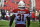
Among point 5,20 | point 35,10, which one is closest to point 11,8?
point 5,20

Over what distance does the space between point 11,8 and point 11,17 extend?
0.46 ft

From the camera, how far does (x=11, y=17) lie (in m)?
1.28

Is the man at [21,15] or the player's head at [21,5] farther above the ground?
the player's head at [21,5]

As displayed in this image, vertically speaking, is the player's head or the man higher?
the player's head

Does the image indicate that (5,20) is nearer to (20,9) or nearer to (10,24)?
(10,24)

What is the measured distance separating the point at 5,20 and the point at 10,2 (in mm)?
294

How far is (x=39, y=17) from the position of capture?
1277 millimetres

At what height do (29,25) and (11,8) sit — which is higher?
(11,8)

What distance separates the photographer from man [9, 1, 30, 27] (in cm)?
127

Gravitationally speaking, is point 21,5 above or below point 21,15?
above

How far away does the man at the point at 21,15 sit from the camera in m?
1.27

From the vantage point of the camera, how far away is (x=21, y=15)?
4.22 ft

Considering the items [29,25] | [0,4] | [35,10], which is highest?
[0,4]

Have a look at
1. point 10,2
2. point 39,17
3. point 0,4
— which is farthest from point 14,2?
point 39,17
